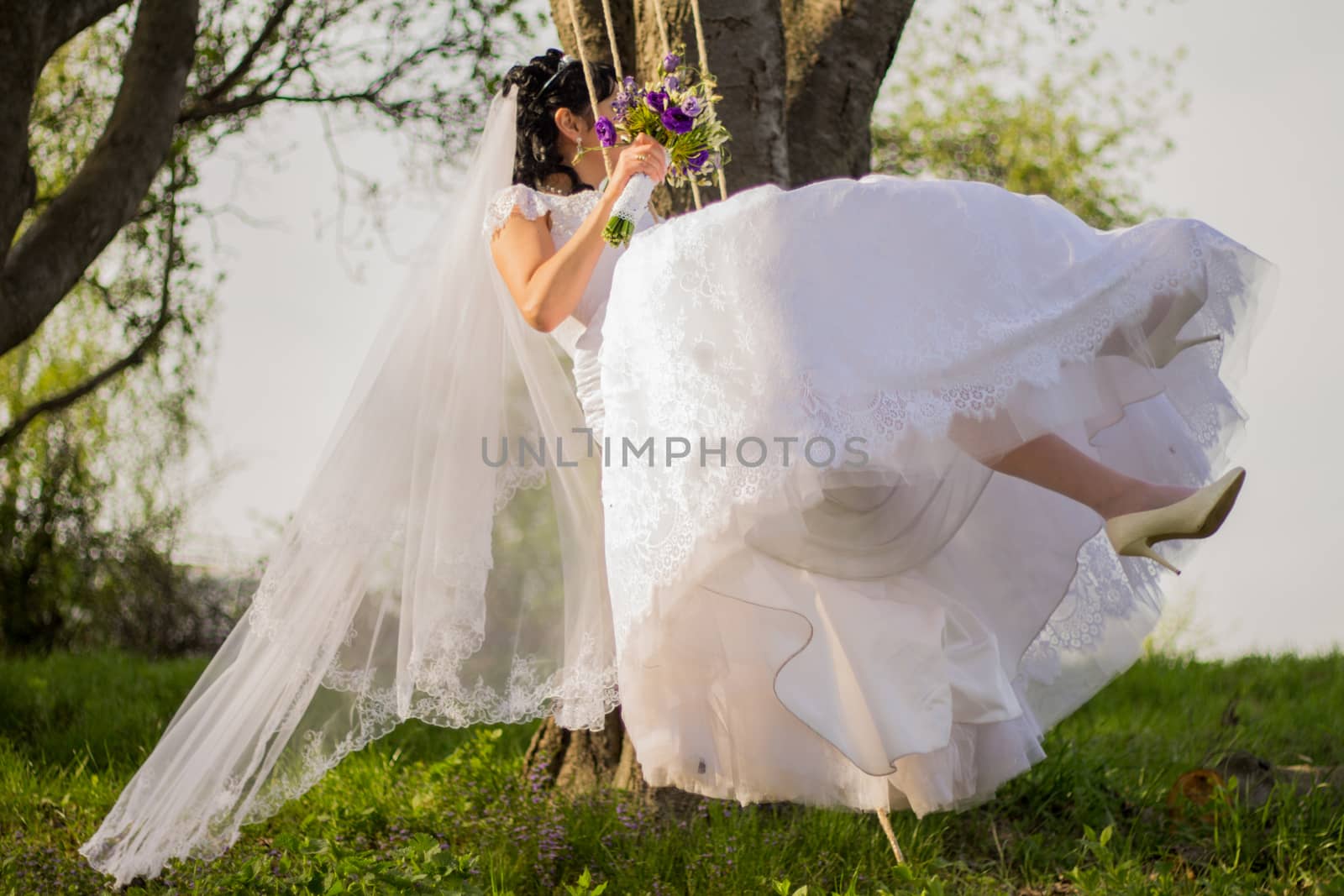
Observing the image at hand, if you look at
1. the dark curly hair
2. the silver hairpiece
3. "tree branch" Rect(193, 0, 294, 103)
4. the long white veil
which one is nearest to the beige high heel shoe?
the long white veil

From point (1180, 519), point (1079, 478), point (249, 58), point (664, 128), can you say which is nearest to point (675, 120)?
point (664, 128)

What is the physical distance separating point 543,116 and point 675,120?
1.80 feet

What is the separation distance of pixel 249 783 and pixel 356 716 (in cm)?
34

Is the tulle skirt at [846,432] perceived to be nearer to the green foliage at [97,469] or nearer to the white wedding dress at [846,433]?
the white wedding dress at [846,433]

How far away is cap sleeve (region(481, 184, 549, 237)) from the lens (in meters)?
2.86

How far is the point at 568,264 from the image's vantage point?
2689 mm

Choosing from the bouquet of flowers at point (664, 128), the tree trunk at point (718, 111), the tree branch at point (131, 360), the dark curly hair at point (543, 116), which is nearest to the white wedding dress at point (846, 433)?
the bouquet of flowers at point (664, 128)

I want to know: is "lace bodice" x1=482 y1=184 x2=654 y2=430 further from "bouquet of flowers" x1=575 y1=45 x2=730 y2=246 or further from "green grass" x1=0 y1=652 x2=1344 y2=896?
"green grass" x1=0 y1=652 x2=1344 y2=896

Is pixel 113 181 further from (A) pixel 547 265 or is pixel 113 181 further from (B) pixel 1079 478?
(B) pixel 1079 478

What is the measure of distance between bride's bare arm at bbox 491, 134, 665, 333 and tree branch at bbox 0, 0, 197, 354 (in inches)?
81.4

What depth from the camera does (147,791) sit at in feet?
9.68

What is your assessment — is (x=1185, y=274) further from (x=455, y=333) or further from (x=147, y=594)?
(x=147, y=594)

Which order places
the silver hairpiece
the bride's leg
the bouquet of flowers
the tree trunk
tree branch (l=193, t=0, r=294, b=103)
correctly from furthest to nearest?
tree branch (l=193, t=0, r=294, b=103)
the tree trunk
the silver hairpiece
the bouquet of flowers
the bride's leg

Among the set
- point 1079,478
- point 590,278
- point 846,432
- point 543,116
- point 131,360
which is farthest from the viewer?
point 131,360
